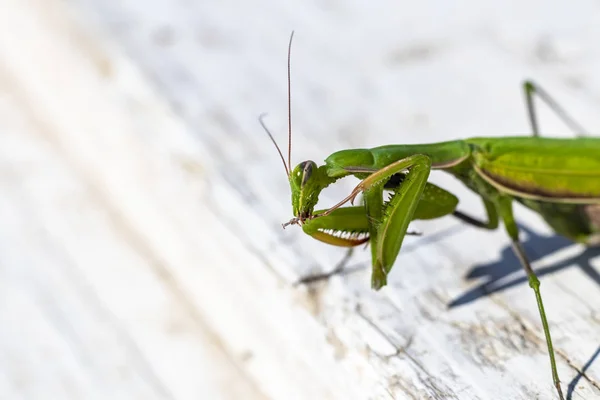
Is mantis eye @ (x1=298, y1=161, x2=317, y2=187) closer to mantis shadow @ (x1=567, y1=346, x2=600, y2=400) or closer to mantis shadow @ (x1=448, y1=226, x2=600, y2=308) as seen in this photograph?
mantis shadow @ (x1=448, y1=226, x2=600, y2=308)

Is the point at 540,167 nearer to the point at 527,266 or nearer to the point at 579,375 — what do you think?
the point at 527,266

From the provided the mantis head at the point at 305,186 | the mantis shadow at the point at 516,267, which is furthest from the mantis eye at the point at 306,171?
the mantis shadow at the point at 516,267

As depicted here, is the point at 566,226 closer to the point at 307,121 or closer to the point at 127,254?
the point at 307,121

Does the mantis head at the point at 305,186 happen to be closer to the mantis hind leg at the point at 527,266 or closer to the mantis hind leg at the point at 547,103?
the mantis hind leg at the point at 527,266

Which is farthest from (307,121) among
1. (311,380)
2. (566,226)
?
(311,380)

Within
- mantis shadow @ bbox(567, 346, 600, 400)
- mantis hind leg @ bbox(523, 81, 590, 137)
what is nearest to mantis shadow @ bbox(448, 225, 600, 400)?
mantis shadow @ bbox(567, 346, 600, 400)
